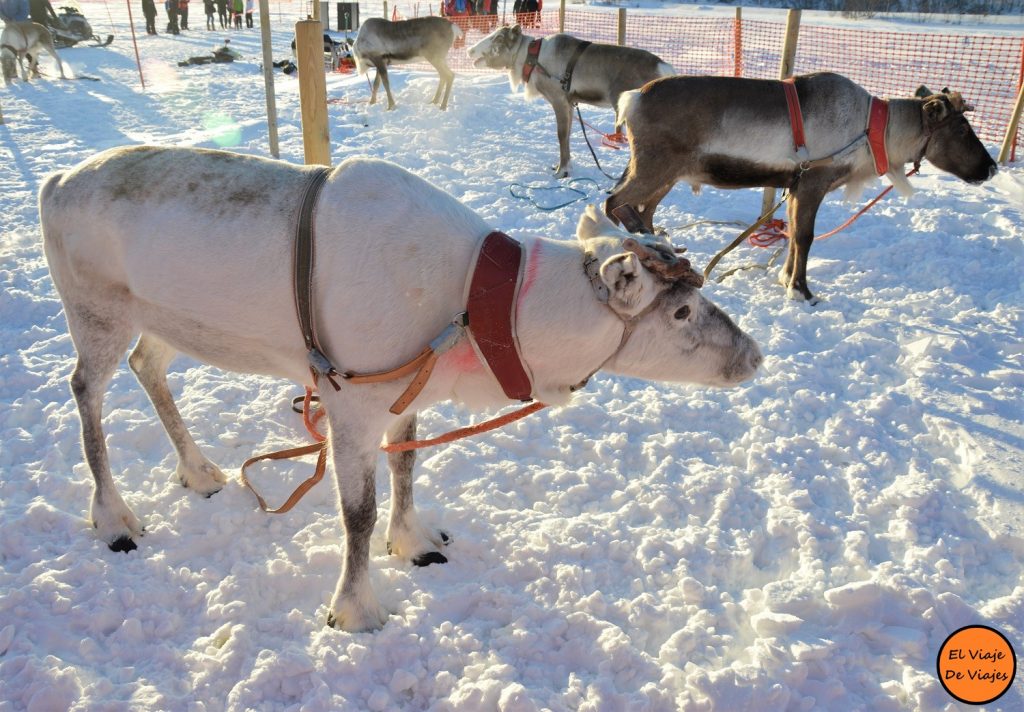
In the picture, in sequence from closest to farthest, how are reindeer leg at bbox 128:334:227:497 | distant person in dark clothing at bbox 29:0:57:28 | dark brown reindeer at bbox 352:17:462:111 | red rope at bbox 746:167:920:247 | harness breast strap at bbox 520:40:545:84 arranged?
reindeer leg at bbox 128:334:227:497
red rope at bbox 746:167:920:247
harness breast strap at bbox 520:40:545:84
dark brown reindeer at bbox 352:17:462:111
distant person in dark clothing at bbox 29:0:57:28

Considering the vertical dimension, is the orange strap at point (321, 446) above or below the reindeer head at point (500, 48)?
below

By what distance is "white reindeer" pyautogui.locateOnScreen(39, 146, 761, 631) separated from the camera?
242 cm

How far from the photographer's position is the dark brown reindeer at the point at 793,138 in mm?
5680

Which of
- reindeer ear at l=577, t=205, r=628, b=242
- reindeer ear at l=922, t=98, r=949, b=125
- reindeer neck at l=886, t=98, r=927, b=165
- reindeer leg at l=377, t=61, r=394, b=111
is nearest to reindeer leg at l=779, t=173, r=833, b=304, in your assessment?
reindeer neck at l=886, t=98, r=927, b=165

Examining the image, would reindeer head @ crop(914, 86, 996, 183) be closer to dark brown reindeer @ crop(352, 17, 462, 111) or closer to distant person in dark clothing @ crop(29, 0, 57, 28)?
dark brown reindeer @ crop(352, 17, 462, 111)

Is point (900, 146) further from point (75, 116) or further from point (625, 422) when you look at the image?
point (75, 116)

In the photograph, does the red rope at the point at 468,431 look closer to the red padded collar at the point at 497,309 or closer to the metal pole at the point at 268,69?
the red padded collar at the point at 497,309

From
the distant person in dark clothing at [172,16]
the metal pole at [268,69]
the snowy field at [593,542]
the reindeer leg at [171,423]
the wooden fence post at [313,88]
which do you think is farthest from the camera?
the distant person in dark clothing at [172,16]

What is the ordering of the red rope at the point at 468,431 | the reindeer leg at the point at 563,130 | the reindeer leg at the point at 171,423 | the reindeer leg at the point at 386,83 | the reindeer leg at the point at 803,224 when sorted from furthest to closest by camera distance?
the reindeer leg at the point at 386,83 → the reindeer leg at the point at 563,130 → the reindeer leg at the point at 803,224 → the reindeer leg at the point at 171,423 → the red rope at the point at 468,431

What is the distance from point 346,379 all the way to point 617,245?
3.54ft

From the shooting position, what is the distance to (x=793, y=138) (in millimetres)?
5664

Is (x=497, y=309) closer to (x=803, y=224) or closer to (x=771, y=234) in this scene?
(x=803, y=224)

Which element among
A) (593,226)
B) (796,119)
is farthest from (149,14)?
(593,226)

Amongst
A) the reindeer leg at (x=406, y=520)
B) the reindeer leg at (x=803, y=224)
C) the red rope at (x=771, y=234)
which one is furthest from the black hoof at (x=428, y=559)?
the red rope at (x=771, y=234)
